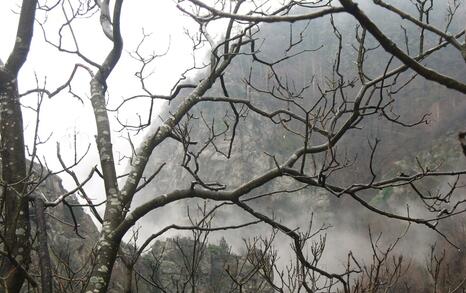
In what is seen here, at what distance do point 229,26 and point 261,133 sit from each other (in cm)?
3546

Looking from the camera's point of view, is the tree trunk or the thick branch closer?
the thick branch

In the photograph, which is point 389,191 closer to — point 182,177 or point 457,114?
point 457,114

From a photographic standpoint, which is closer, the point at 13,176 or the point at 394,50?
the point at 394,50

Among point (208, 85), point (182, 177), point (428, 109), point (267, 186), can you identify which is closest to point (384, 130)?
point (428, 109)

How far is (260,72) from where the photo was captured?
43.0m

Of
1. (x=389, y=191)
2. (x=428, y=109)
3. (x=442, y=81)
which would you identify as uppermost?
(x=428, y=109)

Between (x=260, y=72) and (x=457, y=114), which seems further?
(x=260, y=72)

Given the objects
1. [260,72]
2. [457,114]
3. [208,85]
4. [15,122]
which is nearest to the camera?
[15,122]

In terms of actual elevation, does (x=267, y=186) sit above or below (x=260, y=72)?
below

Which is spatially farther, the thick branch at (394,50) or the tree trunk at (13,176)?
the tree trunk at (13,176)

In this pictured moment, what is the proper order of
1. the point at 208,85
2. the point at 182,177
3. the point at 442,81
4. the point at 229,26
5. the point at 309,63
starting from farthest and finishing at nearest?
the point at 309,63 < the point at 182,177 < the point at 208,85 < the point at 229,26 < the point at 442,81

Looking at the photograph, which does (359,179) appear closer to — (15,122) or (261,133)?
(261,133)

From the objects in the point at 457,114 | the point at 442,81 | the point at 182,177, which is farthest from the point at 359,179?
the point at 442,81

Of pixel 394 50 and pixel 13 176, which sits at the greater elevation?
pixel 13 176
